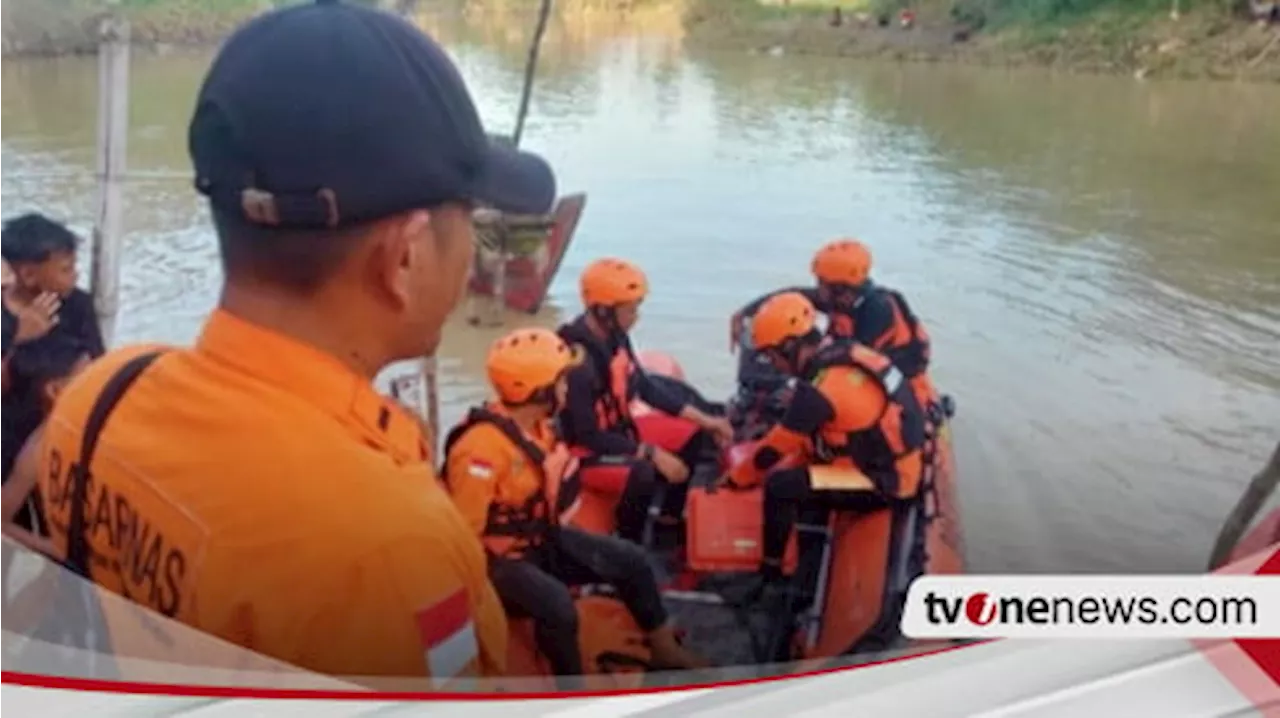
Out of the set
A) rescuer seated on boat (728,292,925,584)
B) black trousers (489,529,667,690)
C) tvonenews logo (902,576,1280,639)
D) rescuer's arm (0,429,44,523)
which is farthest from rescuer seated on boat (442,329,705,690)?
rescuer's arm (0,429,44,523)

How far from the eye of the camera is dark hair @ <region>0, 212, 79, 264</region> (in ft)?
3.63

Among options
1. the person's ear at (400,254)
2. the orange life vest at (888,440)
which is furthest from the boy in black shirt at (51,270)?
the orange life vest at (888,440)

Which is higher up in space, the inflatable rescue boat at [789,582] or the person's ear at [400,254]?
the person's ear at [400,254]

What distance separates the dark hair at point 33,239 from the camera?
1.11 m

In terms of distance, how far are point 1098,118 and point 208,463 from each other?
940 millimetres

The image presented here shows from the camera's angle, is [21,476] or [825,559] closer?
[21,476]

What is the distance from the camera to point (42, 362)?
110 centimetres

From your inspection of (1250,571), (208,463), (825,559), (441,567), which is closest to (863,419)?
(825,559)

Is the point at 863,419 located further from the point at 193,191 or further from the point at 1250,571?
the point at 193,191

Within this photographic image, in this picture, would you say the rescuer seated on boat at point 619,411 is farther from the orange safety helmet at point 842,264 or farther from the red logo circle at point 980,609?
the red logo circle at point 980,609

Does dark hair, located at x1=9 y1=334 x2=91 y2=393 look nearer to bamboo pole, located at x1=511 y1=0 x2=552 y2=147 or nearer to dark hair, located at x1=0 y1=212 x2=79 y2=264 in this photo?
dark hair, located at x1=0 y1=212 x2=79 y2=264

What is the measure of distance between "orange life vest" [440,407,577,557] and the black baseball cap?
28cm

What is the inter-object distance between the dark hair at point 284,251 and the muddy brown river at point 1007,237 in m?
0.20

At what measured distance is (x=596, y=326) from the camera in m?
1.30
